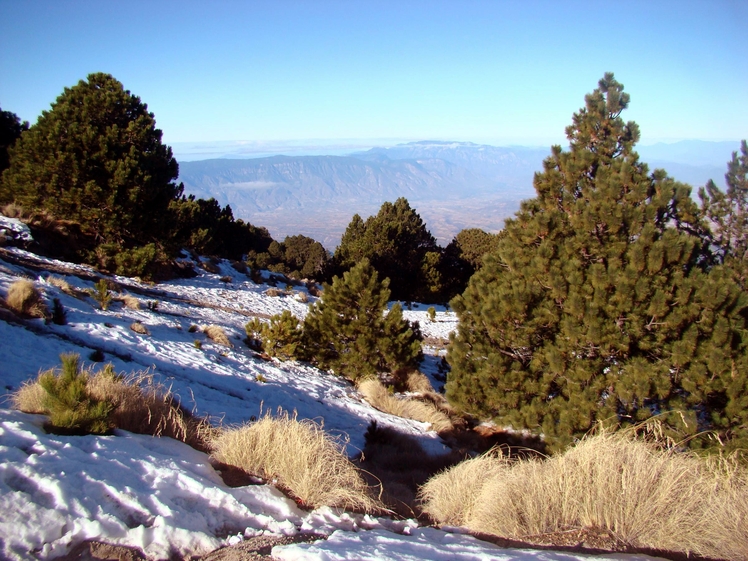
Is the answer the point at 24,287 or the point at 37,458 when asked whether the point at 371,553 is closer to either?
the point at 37,458

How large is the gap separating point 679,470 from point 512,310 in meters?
4.34

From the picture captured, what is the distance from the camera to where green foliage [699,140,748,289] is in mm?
8469

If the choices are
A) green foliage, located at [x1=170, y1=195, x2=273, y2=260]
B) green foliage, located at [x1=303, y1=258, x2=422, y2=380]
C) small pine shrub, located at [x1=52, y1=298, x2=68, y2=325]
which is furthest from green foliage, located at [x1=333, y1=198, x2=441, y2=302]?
small pine shrub, located at [x1=52, y1=298, x2=68, y2=325]

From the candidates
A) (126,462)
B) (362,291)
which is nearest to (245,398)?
(362,291)

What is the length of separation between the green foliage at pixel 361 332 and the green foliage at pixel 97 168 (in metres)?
7.86

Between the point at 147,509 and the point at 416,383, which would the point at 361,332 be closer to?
the point at 416,383

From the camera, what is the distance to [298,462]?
3666mm

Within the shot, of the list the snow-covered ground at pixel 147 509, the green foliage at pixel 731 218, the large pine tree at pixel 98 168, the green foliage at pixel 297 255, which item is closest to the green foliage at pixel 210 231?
the green foliage at pixel 297 255

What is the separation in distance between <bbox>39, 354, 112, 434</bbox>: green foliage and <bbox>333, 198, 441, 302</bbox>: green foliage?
2250 centimetres

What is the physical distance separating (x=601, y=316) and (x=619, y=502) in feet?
14.4

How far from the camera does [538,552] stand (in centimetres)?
276

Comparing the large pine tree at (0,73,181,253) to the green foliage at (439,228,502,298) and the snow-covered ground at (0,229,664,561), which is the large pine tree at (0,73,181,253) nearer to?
the snow-covered ground at (0,229,664,561)

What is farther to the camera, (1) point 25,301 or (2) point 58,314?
(2) point 58,314

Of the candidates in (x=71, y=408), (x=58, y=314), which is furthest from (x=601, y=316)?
(x=58, y=314)
